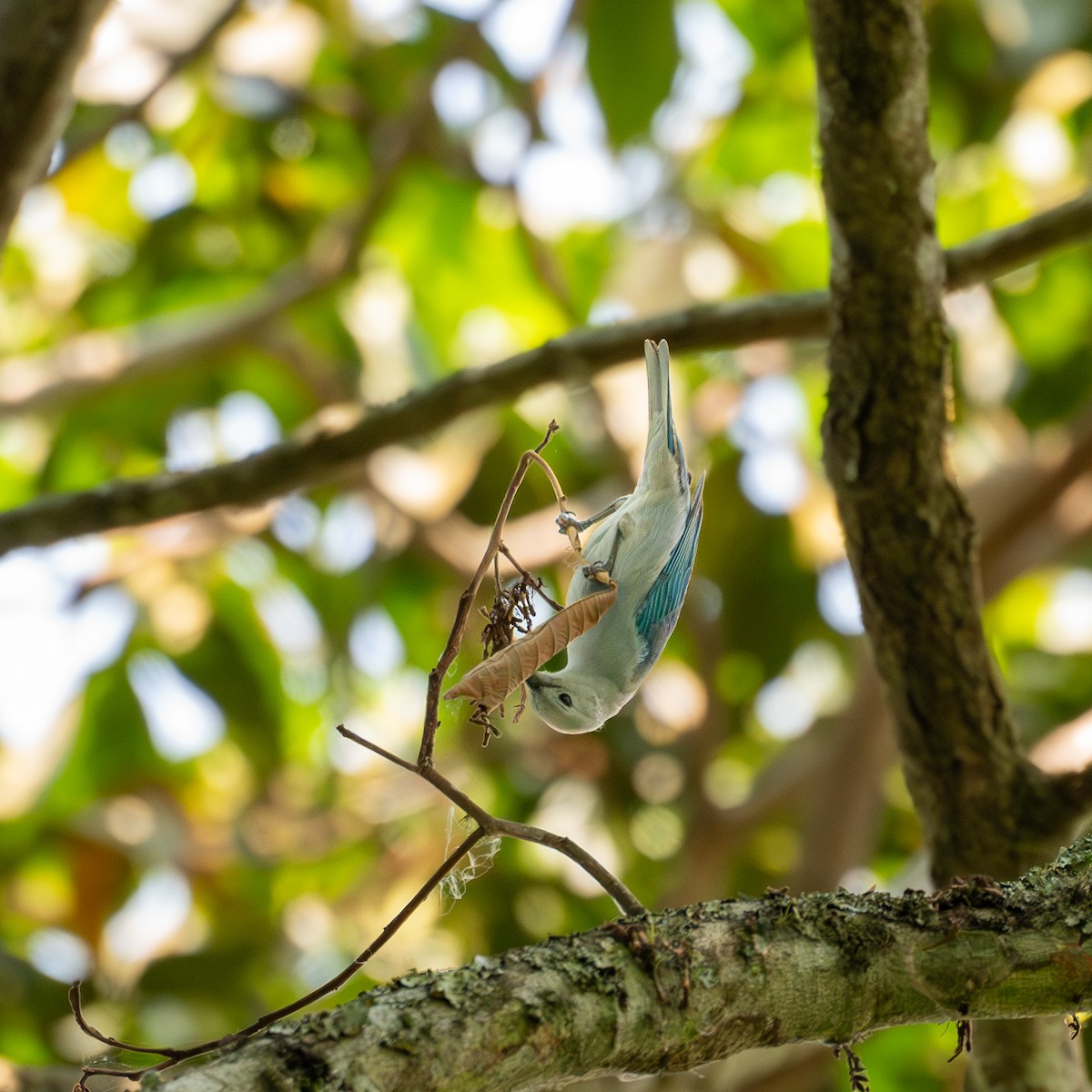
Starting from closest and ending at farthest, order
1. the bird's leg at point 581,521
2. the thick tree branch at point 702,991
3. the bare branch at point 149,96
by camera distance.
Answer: the thick tree branch at point 702,991, the bird's leg at point 581,521, the bare branch at point 149,96

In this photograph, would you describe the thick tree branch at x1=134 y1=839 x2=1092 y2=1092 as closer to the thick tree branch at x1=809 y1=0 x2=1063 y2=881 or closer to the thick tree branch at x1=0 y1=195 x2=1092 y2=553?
the thick tree branch at x1=809 y1=0 x2=1063 y2=881

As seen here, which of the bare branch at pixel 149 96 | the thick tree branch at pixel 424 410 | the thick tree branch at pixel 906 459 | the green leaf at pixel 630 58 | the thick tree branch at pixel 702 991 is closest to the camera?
the thick tree branch at pixel 702 991

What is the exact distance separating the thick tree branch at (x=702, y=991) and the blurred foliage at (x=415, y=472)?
2982mm

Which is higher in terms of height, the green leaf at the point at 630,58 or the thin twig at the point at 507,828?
the green leaf at the point at 630,58

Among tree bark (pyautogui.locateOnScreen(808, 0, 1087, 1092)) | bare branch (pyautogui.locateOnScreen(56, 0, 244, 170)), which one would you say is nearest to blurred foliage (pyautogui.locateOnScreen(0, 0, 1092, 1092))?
bare branch (pyautogui.locateOnScreen(56, 0, 244, 170))

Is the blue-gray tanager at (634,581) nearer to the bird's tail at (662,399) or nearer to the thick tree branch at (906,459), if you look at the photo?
the bird's tail at (662,399)

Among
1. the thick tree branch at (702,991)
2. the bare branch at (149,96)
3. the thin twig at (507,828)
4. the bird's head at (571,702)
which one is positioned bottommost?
the thick tree branch at (702,991)

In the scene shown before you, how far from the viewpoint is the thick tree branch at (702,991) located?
4.14ft

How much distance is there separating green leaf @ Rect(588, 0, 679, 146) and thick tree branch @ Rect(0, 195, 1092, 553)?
1.30 m

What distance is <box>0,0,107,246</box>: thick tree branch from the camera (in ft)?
8.51

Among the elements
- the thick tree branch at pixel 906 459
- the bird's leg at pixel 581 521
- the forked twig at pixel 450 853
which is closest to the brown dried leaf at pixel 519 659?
the forked twig at pixel 450 853

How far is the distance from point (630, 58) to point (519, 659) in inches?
127

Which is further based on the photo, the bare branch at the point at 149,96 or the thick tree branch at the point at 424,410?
the bare branch at the point at 149,96

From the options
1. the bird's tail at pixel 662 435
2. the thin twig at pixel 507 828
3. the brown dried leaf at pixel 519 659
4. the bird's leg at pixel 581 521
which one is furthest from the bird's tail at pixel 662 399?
the thin twig at pixel 507 828
